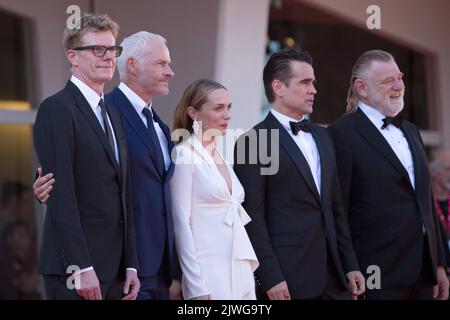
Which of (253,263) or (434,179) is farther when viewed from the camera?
(434,179)

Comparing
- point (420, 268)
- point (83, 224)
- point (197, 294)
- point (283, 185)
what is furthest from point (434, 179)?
point (83, 224)

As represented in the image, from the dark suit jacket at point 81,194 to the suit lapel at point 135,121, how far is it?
296mm

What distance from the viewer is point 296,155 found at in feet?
16.0

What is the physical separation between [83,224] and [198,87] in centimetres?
115

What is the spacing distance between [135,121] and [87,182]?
63 centimetres

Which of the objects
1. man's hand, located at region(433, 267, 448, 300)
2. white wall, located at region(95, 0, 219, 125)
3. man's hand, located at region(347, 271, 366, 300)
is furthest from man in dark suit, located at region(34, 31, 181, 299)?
white wall, located at region(95, 0, 219, 125)

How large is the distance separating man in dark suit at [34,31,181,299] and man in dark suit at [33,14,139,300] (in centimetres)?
17

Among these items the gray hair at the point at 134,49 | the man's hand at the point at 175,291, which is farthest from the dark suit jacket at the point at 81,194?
the gray hair at the point at 134,49

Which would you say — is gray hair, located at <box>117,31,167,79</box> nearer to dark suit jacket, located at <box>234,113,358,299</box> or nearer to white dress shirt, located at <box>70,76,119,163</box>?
white dress shirt, located at <box>70,76,119,163</box>

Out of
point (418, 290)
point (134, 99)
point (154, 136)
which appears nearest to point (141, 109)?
point (134, 99)

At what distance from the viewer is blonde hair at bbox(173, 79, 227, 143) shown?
482 cm

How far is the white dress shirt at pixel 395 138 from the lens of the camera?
531 cm

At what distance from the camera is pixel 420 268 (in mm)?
5191
